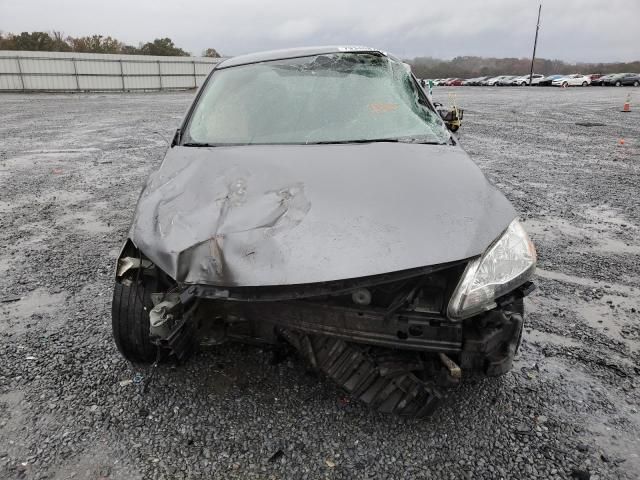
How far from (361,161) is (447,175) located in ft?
1.45

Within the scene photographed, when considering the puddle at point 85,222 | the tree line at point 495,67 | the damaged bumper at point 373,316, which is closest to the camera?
the damaged bumper at point 373,316

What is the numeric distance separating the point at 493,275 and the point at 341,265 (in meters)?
0.64

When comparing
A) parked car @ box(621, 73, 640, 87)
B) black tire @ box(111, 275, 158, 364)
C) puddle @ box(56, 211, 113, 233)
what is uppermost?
parked car @ box(621, 73, 640, 87)

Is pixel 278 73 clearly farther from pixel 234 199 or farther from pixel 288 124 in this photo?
pixel 234 199

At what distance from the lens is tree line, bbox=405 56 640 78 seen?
74.9m

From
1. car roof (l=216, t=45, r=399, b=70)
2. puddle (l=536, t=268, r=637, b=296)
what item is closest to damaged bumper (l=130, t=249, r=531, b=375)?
puddle (l=536, t=268, r=637, b=296)

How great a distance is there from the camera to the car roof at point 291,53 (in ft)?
11.7

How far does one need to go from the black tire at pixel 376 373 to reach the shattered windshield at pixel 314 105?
1.26m

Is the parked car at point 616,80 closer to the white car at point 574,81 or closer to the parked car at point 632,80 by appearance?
the parked car at point 632,80

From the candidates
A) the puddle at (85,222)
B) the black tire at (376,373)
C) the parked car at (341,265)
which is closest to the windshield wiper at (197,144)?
the parked car at (341,265)

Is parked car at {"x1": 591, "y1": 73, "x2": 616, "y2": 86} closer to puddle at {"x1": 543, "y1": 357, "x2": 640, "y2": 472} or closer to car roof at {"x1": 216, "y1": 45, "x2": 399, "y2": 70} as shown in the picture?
car roof at {"x1": 216, "y1": 45, "x2": 399, "y2": 70}

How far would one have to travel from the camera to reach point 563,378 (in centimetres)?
251

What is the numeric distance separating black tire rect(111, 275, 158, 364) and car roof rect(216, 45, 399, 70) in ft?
6.78

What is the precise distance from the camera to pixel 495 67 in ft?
274
